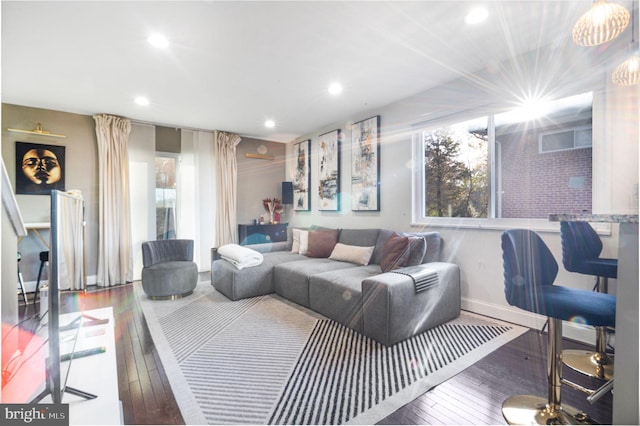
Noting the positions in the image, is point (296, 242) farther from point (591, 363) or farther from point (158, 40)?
point (591, 363)

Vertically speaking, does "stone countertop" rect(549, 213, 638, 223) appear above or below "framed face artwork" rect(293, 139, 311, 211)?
below

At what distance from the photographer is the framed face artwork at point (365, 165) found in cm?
394

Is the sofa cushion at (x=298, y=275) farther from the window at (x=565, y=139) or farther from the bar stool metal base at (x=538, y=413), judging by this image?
the window at (x=565, y=139)

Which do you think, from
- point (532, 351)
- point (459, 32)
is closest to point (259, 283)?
point (532, 351)

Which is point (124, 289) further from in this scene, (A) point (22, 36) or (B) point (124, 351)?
(A) point (22, 36)

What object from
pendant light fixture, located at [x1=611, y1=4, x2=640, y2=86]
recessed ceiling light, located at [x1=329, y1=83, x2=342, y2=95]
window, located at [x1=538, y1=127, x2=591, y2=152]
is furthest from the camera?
recessed ceiling light, located at [x1=329, y1=83, x2=342, y2=95]

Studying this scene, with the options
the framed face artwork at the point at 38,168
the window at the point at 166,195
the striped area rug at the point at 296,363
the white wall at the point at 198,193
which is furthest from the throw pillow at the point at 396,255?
the framed face artwork at the point at 38,168

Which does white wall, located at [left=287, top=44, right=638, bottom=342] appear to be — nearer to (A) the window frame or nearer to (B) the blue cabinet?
(A) the window frame

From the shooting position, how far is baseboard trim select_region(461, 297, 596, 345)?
2.23 meters

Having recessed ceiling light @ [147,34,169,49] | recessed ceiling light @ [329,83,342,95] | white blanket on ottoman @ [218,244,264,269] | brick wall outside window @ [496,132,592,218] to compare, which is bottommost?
white blanket on ottoman @ [218,244,264,269]

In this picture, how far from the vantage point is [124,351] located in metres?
2.15

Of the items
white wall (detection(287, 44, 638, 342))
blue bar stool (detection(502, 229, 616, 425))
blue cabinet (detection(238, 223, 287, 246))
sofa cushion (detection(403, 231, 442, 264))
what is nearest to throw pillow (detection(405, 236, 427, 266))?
sofa cushion (detection(403, 231, 442, 264))

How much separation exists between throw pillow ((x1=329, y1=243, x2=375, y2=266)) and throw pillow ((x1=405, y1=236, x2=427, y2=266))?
0.72 m

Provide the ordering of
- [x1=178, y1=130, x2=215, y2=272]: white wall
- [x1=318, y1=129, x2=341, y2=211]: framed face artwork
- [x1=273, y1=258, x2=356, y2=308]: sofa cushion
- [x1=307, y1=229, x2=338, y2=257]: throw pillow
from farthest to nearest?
1. [x1=178, y1=130, x2=215, y2=272]: white wall
2. [x1=318, y1=129, x2=341, y2=211]: framed face artwork
3. [x1=307, y1=229, x2=338, y2=257]: throw pillow
4. [x1=273, y1=258, x2=356, y2=308]: sofa cushion
